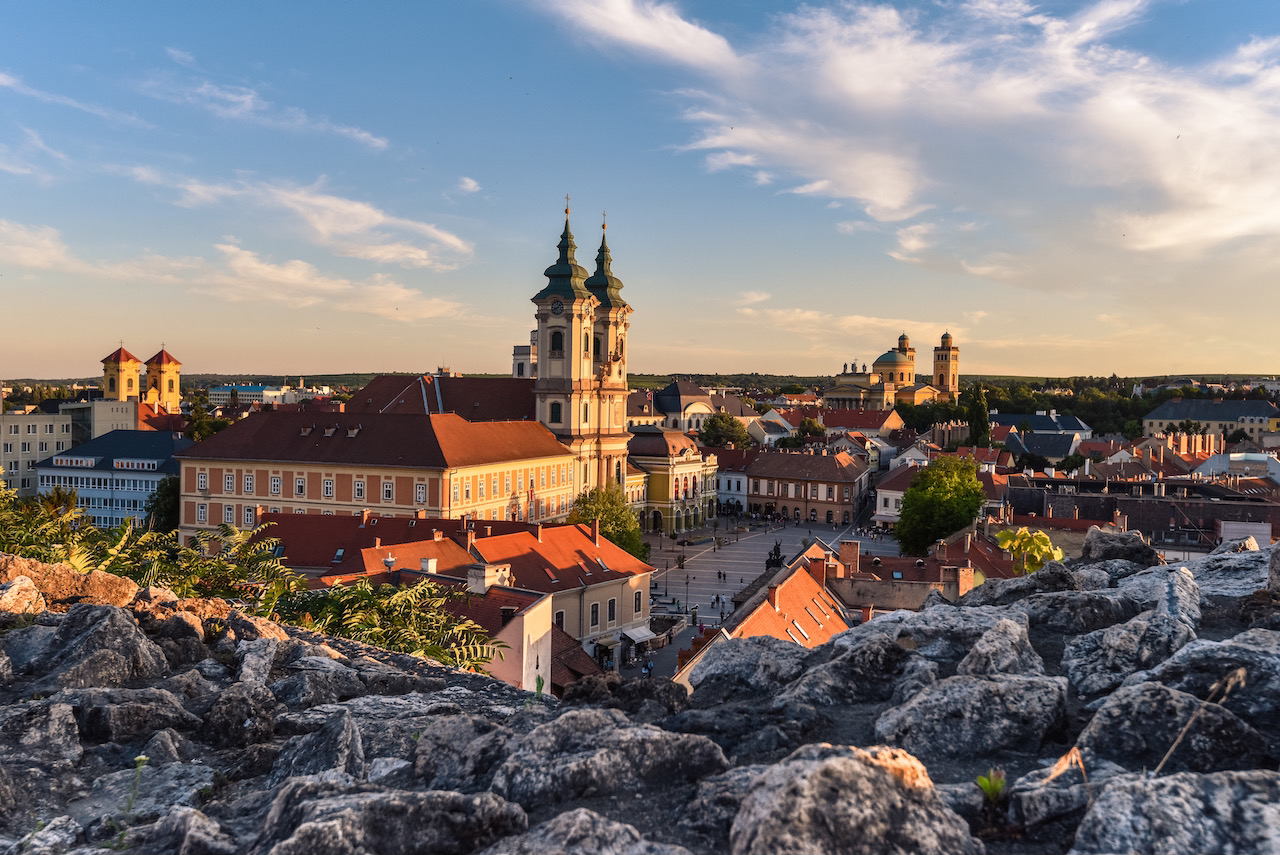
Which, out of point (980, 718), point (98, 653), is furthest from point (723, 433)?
point (980, 718)

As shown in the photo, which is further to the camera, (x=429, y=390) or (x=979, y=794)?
(x=429, y=390)

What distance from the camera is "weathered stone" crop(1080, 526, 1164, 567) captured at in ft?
25.6

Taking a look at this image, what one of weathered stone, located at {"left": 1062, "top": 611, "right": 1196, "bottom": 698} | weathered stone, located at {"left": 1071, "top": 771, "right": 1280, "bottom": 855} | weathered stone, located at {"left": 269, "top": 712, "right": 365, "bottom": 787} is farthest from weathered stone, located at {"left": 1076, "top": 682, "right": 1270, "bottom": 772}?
weathered stone, located at {"left": 269, "top": 712, "right": 365, "bottom": 787}

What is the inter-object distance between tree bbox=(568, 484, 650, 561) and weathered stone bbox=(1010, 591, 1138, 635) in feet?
144

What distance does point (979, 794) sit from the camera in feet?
10.9

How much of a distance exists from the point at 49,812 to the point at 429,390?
71451mm

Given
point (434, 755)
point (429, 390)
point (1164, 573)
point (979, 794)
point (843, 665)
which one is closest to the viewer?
point (979, 794)

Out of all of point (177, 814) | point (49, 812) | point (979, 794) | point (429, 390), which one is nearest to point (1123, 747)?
point (979, 794)

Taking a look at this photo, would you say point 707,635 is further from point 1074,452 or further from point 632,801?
point 1074,452

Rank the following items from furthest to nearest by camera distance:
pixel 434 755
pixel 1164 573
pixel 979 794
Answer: pixel 1164 573 < pixel 434 755 < pixel 979 794

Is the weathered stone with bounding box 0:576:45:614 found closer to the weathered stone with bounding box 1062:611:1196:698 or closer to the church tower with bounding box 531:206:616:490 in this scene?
the weathered stone with bounding box 1062:611:1196:698

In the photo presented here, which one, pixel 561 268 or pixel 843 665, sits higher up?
pixel 561 268

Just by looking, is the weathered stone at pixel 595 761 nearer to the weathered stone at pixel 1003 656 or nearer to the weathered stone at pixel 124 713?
the weathered stone at pixel 1003 656

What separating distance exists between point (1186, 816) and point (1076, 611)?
286 cm
